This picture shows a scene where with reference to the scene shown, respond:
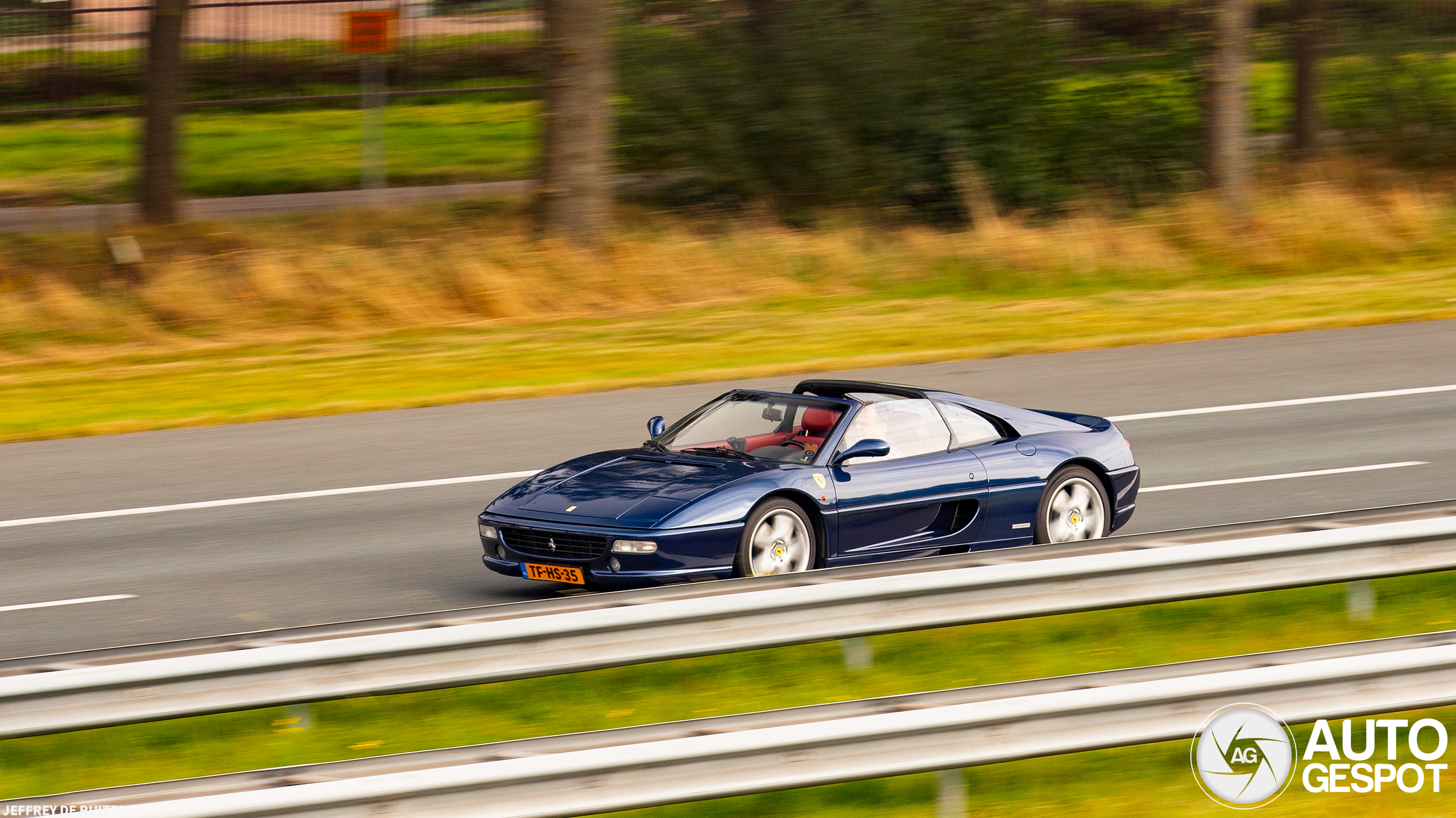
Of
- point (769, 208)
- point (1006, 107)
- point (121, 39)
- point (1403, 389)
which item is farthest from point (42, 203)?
point (1403, 389)

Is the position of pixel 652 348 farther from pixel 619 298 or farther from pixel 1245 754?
pixel 1245 754

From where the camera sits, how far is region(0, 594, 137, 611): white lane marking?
9.32 meters

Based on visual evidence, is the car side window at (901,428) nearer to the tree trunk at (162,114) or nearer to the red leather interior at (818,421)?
the red leather interior at (818,421)

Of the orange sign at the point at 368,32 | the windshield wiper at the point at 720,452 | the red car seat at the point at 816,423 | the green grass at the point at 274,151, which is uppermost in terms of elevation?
the orange sign at the point at 368,32

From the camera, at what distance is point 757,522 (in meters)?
8.55

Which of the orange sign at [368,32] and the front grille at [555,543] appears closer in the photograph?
the front grille at [555,543]

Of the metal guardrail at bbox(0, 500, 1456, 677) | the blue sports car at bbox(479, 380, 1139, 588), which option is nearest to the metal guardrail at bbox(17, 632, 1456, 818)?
the metal guardrail at bbox(0, 500, 1456, 677)

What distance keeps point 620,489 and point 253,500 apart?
4.39 meters

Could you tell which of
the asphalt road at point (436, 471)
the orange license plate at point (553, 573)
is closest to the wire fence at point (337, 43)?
the asphalt road at point (436, 471)

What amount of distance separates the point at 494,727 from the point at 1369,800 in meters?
3.31

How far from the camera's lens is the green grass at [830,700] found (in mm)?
5707

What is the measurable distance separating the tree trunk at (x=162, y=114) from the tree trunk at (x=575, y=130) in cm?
596

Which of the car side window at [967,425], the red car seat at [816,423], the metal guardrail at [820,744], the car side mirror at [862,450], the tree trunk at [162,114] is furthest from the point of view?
the tree trunk at [162,114]

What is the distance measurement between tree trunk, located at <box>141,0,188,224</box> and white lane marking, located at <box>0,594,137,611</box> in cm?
1599
